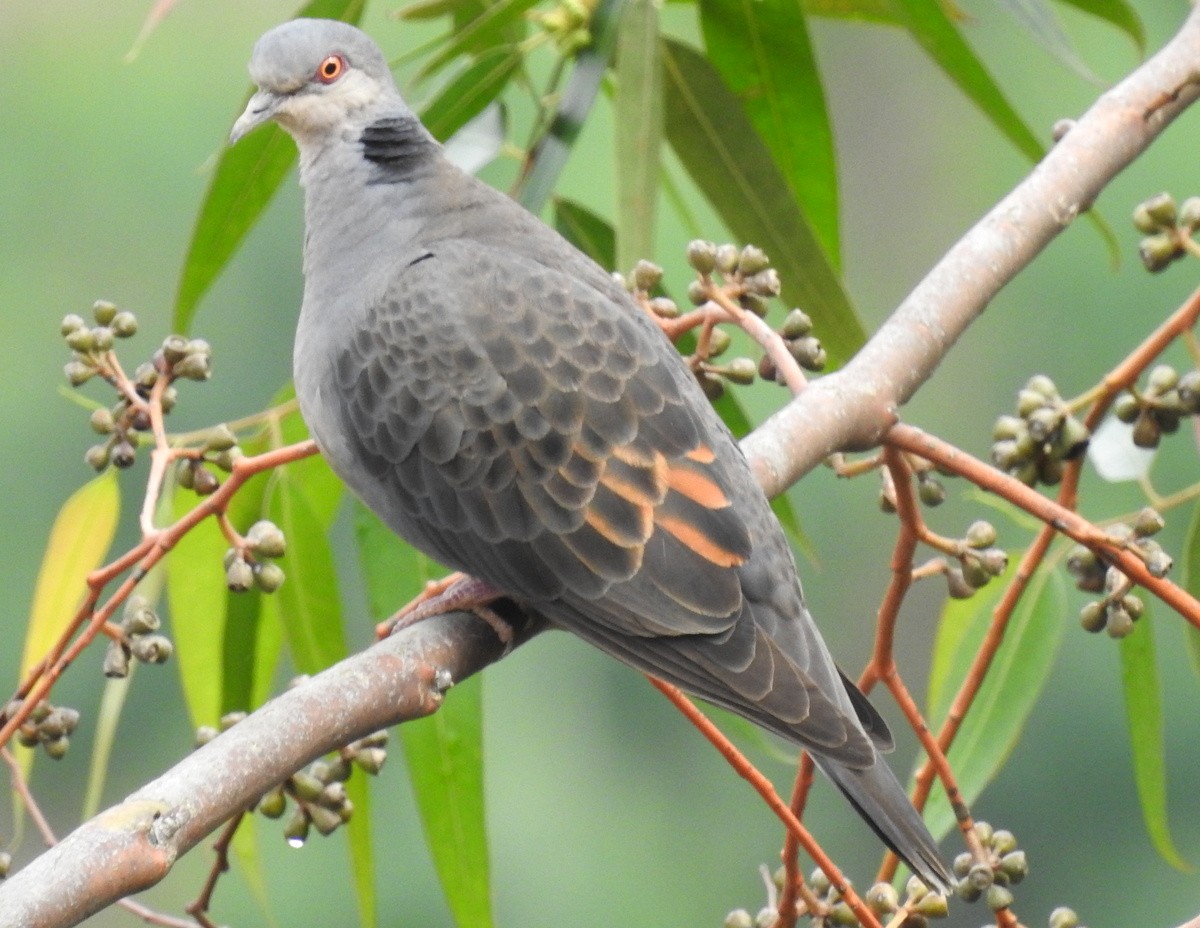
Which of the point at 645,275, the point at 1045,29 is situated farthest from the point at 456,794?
the point at 1045,29

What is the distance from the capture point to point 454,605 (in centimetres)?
165

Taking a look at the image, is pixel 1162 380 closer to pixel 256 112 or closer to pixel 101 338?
pixel 101 338

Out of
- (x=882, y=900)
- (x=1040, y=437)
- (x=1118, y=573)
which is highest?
(x=1040, y=437)

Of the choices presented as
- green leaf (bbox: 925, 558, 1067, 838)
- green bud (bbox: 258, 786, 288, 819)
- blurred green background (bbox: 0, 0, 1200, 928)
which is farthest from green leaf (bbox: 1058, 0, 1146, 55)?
blurred green background (bbox: 0, 0, 1200, 928)

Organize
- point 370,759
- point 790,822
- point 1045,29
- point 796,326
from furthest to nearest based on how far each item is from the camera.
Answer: point 1045,29, point 796,326, point 370,759, point 790,822

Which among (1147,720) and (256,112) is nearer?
(1147,720)

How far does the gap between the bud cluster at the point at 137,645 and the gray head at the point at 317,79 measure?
36.3 inches

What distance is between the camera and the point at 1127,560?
130 centimetres

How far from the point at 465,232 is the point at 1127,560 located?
40.8 inches

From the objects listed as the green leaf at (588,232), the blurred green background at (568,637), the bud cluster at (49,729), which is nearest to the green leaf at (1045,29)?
the green leaf at (588,232)

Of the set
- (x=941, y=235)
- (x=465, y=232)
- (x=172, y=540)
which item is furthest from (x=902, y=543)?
(x=941, y=235)

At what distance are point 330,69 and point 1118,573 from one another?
131 cm

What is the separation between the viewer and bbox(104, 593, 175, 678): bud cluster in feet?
4.53

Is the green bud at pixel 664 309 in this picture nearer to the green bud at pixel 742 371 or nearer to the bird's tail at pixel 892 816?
the green bud at pixel 742 371
